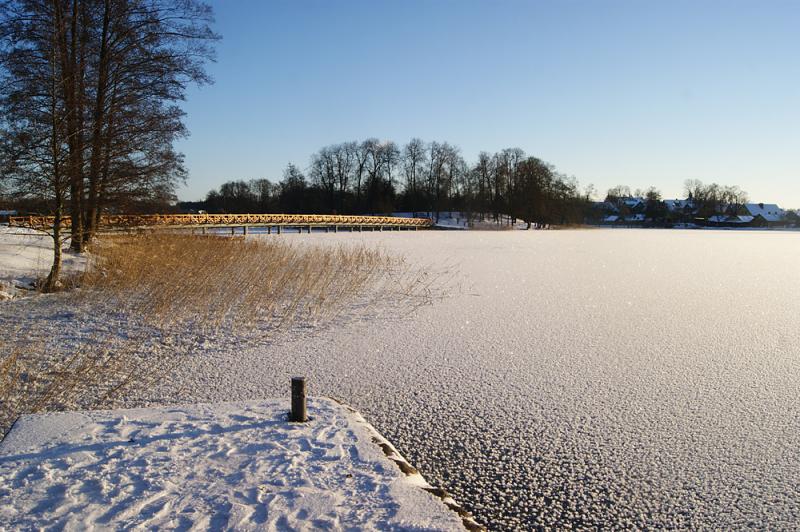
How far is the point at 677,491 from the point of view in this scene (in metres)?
2.86

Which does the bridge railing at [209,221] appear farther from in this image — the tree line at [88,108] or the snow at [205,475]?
the snow at [205,475]

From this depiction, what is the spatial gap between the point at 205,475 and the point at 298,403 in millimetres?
778

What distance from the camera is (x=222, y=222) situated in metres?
28.1

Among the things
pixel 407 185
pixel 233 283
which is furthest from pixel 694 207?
pixel 233 283

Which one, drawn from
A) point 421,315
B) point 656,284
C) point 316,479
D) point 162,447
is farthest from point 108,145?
point 656,284

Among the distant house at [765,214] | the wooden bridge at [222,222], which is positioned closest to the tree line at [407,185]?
the wooden bridge at [222,222]

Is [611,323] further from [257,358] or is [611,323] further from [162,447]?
[162,447]

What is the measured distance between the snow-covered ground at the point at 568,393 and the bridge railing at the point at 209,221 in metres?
4.30

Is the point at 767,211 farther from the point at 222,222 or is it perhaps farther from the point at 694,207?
the point at 222,222

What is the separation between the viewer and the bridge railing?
38.7 ft

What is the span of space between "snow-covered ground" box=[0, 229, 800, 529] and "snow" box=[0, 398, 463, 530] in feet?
1.31

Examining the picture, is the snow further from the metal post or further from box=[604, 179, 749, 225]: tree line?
box=[604, 179, 749, 225]: tree line

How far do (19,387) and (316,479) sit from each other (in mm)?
3043

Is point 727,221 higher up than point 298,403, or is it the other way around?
point 727,221
